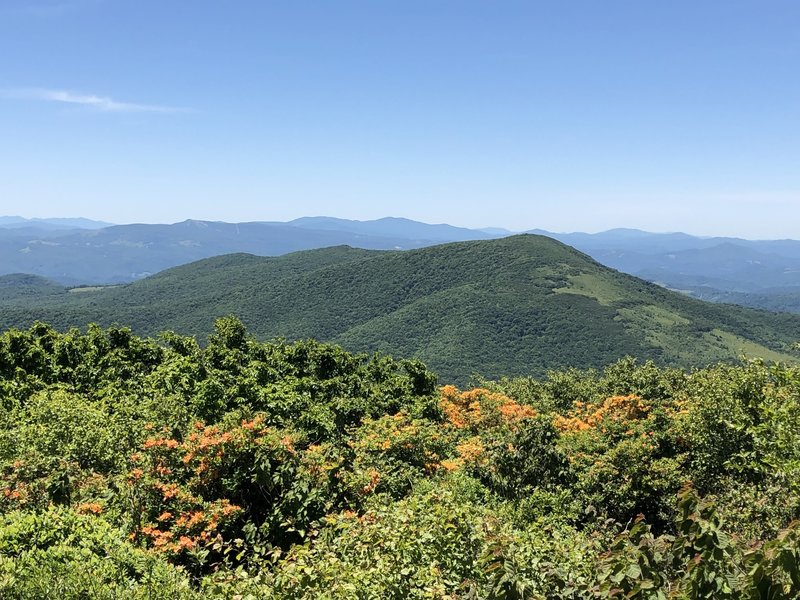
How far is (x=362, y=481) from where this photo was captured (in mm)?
12109

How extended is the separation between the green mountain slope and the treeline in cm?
9616

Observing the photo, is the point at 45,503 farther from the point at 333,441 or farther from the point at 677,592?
the point at 677,592

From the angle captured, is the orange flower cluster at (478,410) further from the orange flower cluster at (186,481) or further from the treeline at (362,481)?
the orange flower cluster at (186,481)

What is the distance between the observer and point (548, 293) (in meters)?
172

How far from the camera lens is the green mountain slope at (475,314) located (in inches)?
5443

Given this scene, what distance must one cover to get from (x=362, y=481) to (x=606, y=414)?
1291cm

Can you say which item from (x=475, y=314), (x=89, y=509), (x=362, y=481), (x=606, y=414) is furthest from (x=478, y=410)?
(x=475, y=314)

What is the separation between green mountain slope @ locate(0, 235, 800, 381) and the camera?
138250 millimetres

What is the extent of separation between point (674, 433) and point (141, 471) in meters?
16.3

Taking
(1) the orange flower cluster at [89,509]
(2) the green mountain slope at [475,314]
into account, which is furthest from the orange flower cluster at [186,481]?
(2) the green mountain slope at [475,314]

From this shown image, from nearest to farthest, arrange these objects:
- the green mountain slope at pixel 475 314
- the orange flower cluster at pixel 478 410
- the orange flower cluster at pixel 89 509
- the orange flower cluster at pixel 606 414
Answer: the orange flower cluster at pixel 89 509 < the orange flower cluster at pixel 606 414 < the orange flower cluster at pixel 478 410 < the green mountain slope at pixel 475 314

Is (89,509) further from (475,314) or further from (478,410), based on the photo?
(475,314)

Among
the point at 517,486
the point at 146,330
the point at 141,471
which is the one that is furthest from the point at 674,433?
the point at 146,330

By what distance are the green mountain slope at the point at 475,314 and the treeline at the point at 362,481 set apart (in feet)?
315
